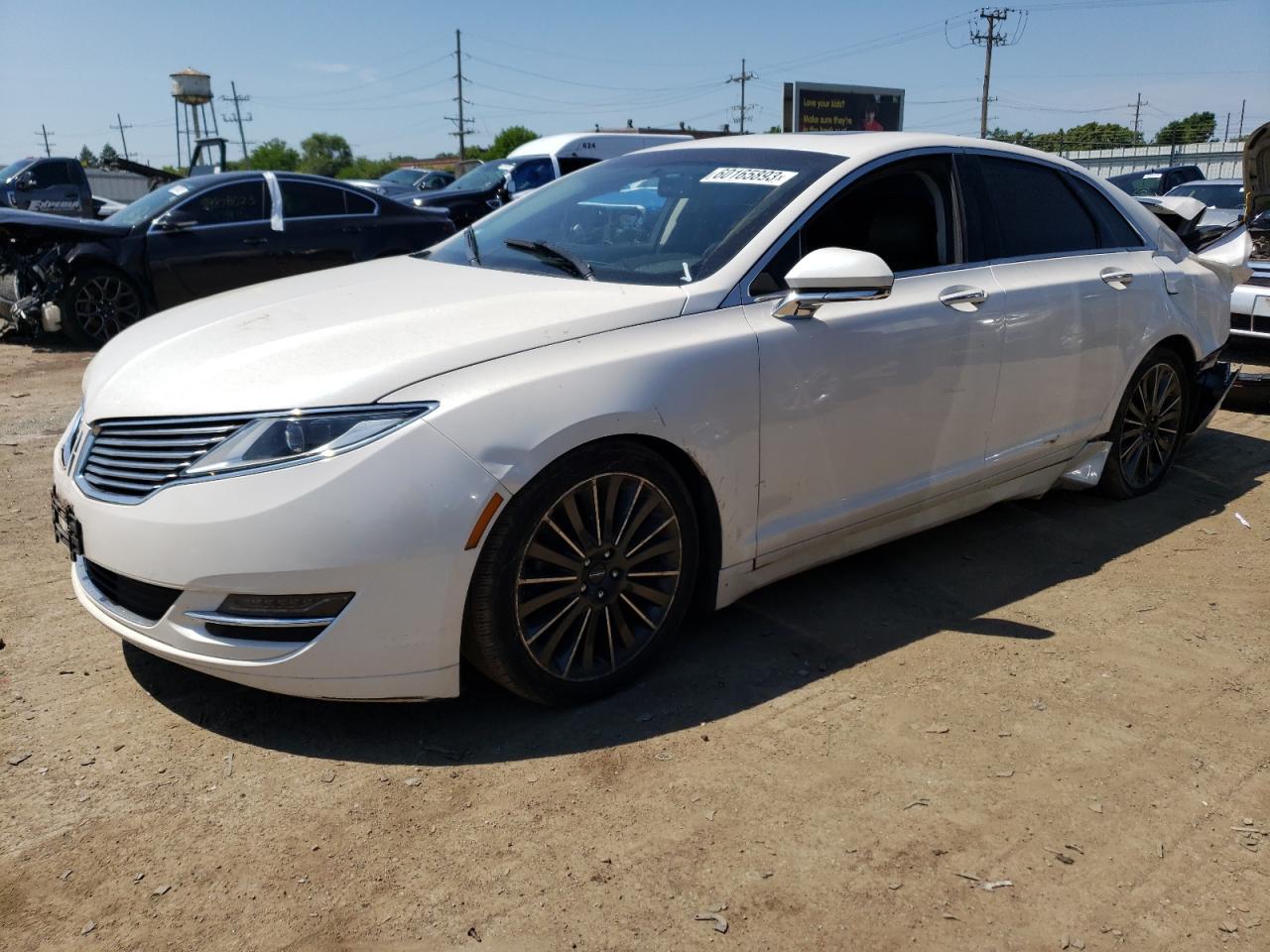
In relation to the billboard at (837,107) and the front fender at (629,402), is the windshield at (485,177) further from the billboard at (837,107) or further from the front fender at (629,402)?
the front fender at (629,402)

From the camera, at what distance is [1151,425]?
198 inches

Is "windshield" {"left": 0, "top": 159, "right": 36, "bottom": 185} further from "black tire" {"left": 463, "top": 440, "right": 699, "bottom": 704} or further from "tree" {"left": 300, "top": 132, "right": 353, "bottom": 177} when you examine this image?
"tree" {"left": 300, "top": 132, "right": 353, "bottom": 177}

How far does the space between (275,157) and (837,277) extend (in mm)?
92074

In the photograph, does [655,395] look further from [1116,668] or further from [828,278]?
[1116,668]

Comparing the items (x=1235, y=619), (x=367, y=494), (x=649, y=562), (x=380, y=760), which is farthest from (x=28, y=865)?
(x=1235, y=619)

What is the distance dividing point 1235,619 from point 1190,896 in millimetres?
1821

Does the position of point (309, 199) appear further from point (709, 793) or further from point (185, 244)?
point (709, 793)

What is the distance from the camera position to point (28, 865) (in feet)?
7.88

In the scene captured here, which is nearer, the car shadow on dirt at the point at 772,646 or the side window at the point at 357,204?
the car shadow on dirt at the point at 772,646

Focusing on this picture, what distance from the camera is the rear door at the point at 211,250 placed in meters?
9.29

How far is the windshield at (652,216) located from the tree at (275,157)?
8249 cm

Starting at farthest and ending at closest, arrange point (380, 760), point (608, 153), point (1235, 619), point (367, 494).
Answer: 1. point (608, 153)
2. point (1235, 619)
3. point (380, 760)
4. point (367, 494)

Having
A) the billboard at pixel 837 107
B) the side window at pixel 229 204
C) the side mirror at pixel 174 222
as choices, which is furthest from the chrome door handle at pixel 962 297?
the billboard at pixel 837 107

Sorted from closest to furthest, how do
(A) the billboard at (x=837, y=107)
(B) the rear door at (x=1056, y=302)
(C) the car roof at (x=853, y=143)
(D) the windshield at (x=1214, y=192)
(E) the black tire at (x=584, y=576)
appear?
(E) the black tire at (x=584, y=576) → (C) the car roof at (x=853, y=143) → (B) the rear door at (x=1056, y=302) → (D) the windshield at (x=1214, y=192) → (A) the billboard at (x=837, y=107)
